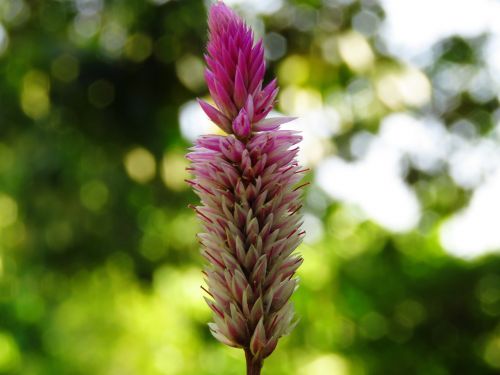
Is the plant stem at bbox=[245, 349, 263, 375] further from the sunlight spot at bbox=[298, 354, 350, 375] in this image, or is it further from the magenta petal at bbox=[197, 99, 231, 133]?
the sunlight spot at bbox=[298, 354, 350, 375]

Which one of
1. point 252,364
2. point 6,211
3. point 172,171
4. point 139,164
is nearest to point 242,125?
point 252,364

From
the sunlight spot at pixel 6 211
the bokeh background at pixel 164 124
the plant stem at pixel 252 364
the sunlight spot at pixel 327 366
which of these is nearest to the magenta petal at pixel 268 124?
the plant stem at pixel 252 364

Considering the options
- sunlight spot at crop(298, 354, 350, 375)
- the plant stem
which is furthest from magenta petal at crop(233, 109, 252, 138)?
sunlight spot at crop(298, 354, 350, 375)

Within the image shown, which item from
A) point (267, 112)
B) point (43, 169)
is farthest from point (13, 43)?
point (267, 112)

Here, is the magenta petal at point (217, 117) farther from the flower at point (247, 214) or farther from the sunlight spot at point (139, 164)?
the sunlight spot at point (139, 164)

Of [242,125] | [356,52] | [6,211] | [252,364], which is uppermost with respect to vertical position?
[356,52]

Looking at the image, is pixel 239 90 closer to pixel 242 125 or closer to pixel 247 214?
pixel 242 125

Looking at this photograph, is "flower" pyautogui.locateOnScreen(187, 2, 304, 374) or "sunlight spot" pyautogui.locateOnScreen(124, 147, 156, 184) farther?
"sunlight spot" pyautogui.locateOnScreen(124, 147, 156, 184)

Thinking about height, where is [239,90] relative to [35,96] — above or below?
below
